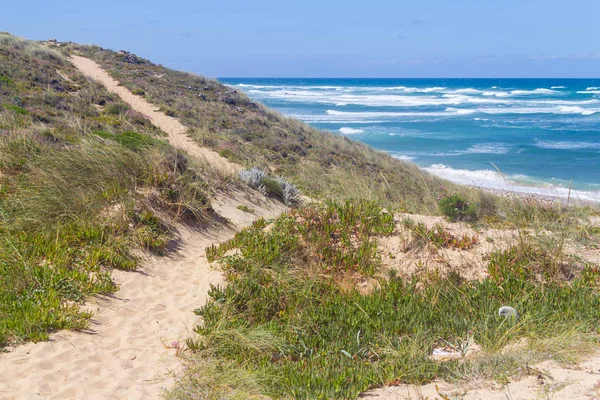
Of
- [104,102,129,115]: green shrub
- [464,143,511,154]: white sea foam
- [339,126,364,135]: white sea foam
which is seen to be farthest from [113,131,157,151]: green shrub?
[339,126,364,135]: white sea foam

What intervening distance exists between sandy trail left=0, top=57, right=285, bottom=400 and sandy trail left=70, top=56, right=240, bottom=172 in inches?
253

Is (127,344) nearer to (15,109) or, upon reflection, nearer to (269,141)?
(15,109)

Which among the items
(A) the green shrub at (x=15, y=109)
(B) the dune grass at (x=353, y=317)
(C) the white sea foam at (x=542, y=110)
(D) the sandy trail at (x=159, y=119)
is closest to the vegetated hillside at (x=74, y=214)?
(B) the dune grass at (x=353, y=317)

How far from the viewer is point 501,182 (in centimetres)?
2392

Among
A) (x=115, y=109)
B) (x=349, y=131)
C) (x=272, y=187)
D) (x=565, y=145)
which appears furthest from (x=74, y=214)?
(x=349, y=131)

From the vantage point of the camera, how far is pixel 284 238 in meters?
6.96

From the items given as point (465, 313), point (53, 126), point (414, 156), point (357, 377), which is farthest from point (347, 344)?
point (414, 156)

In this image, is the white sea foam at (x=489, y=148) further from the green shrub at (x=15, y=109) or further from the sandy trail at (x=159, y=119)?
the green shrub at (x=15, y=109)

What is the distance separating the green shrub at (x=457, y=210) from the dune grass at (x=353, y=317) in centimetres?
175

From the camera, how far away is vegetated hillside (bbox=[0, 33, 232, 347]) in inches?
200

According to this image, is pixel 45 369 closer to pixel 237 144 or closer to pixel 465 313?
pixel 465 313

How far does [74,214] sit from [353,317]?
14.1ft

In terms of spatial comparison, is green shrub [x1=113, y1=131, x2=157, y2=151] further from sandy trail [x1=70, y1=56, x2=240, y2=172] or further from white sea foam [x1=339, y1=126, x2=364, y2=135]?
white sea foam [x1=339, y1=126, x2=364, y2=135]

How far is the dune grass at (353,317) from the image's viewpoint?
13.6 feet
